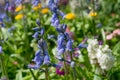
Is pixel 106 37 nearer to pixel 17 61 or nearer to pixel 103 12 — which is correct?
pixel 17 61

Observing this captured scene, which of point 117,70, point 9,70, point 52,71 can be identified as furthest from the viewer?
point 9,70

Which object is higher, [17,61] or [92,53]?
[92,53]

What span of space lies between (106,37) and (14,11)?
13.6ft

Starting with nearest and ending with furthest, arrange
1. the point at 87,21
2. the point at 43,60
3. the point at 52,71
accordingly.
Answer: the point at 43,60 < the point at 52,71 < the point at 87,21

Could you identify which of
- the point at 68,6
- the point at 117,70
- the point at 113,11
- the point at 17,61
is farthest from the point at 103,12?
the point at 117,70

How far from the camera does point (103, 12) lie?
8.60m

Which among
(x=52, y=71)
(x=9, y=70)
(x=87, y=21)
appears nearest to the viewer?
(x=52, y=71)

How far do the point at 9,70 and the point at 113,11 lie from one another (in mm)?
3372

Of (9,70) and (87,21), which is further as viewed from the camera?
(87,21)

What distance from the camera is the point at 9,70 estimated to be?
19.9ft

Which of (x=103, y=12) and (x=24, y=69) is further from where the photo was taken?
(x=103, y=12)

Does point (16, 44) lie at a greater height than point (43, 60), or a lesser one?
lesser

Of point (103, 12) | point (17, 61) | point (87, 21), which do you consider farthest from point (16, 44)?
point (103, 12)

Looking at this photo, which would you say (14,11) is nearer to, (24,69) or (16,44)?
(16,44)
